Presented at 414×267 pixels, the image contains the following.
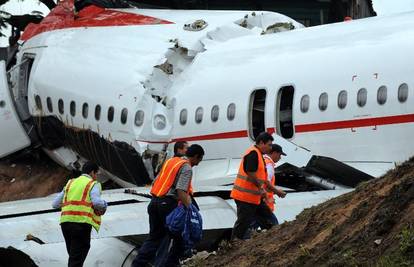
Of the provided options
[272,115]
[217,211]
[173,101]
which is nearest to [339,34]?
[272,115]

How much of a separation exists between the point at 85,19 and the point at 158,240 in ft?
36.2

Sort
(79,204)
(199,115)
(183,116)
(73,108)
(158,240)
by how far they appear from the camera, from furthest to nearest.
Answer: (73,108) < (183,116) < (199,115) < (79,204) < (158,240)

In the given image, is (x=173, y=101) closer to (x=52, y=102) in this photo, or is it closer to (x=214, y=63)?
(x=214, y=63)

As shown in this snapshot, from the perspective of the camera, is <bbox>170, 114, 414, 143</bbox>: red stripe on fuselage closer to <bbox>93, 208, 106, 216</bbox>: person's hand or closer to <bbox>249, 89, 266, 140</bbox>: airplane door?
<bbox>249, 89, 266, 140</bbox>: airplane door

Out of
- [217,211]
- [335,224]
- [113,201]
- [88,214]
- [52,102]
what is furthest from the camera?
[52,102]

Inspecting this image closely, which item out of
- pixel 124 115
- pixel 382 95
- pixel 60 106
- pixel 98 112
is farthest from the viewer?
pixel 60 106

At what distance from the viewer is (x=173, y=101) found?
16.2 metres

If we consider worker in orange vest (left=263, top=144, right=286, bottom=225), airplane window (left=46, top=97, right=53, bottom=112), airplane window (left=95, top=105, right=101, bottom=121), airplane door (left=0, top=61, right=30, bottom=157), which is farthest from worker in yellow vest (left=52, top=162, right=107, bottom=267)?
airplane door (left=0, top=61, right=30, bottom=157)

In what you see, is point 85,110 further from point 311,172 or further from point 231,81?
point 311,172

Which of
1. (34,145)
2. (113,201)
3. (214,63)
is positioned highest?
(214,63)

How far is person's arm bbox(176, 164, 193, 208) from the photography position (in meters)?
9.03

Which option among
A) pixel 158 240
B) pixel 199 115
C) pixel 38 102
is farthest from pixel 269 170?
pixel 38 102

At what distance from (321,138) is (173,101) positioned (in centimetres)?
370

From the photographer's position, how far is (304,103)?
1385 centimetres
